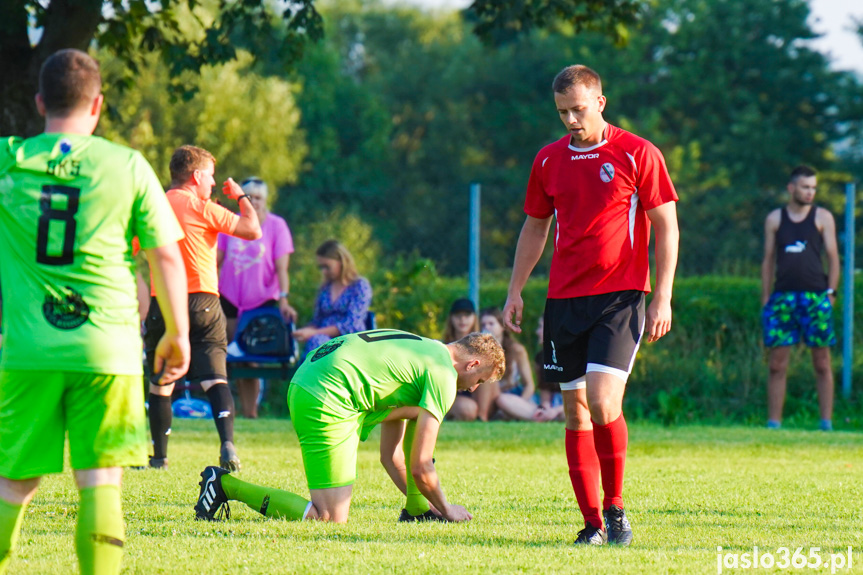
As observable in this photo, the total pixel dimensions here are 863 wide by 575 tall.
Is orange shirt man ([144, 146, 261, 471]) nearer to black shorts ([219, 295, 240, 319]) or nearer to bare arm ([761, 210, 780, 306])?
black shorts ([219, 295, 240, 319])

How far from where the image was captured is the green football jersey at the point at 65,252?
3.28 m

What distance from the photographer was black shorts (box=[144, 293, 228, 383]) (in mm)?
6949

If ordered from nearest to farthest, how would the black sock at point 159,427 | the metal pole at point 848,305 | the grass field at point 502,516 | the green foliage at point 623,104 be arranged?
the grass field at point 502,516, the black sock at point 159,427, the metal pole at point 848,305, the green foliage at point 623,104

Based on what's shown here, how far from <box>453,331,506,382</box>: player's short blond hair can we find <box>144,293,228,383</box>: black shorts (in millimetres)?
2251

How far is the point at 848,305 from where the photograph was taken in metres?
11.7

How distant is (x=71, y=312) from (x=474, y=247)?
346 inches

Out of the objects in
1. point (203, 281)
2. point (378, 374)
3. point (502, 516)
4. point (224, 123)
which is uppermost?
point (224, 123)

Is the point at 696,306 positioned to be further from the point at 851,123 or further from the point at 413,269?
the point at 851,123

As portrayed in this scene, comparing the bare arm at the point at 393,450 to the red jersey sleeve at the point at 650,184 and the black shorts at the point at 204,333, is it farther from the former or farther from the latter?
the black shorts at the point at 204,333

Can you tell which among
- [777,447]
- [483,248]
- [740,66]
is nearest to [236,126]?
[740,66]

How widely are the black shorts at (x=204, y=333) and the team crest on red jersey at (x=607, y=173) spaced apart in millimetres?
3088

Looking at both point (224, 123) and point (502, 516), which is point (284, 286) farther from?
point (224, 123)

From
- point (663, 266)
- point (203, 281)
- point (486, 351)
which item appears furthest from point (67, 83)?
point (203, 281)

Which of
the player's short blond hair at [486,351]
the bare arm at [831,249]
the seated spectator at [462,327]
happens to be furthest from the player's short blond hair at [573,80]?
the bare arm at [831,249]
